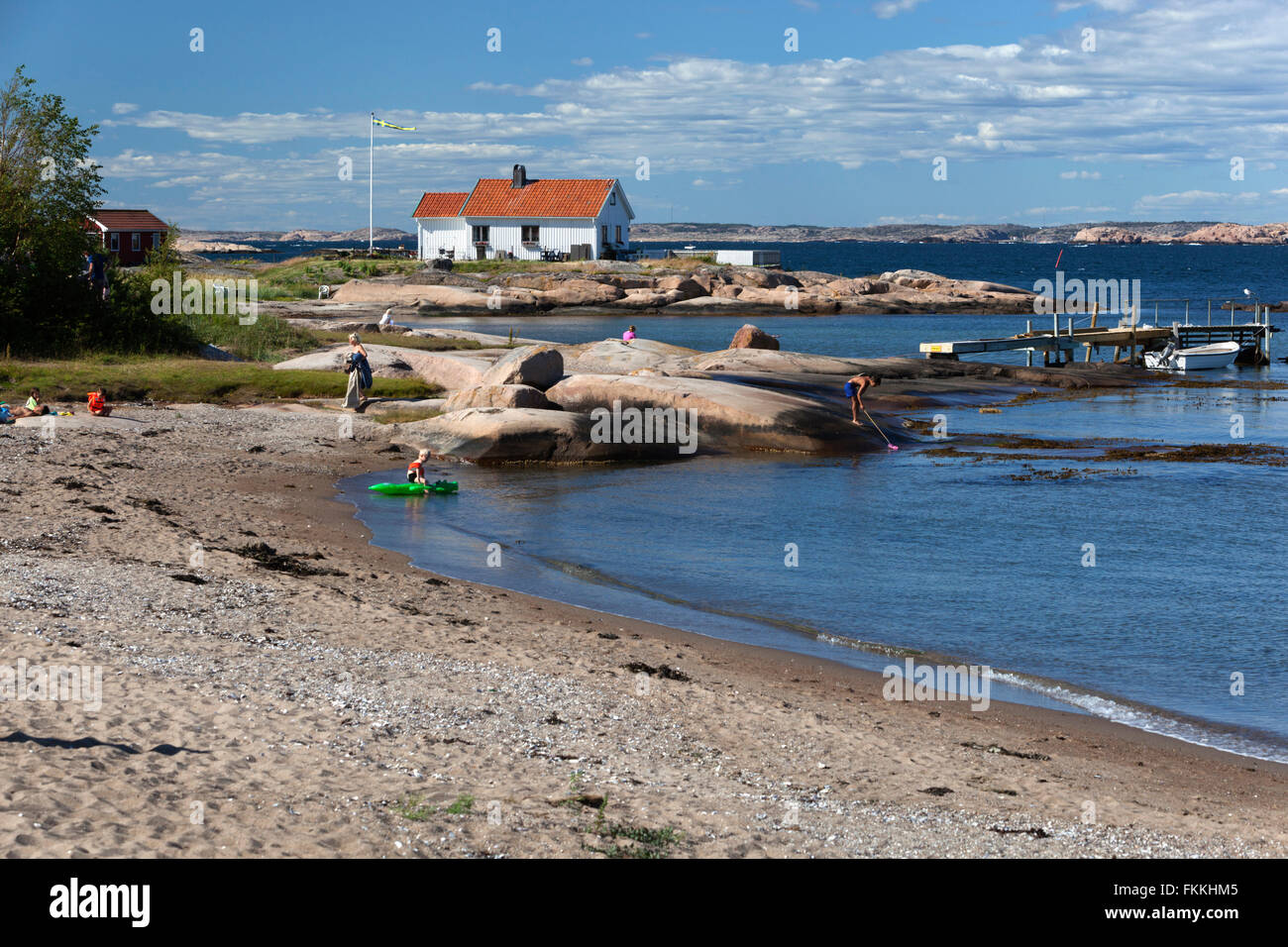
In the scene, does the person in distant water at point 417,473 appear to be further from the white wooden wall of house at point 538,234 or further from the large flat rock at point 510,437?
the white wooden wall of house at point 538,234

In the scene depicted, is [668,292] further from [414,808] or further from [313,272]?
[414,808]

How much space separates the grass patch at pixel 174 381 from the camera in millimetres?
25484

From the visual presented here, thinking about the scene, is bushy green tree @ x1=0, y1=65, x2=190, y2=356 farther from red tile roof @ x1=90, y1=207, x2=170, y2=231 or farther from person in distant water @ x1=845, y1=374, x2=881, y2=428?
red tile roof @ x1=90, y1=207, x2=170, y2=231

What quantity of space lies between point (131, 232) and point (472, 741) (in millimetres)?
72494

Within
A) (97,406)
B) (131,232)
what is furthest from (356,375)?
(131,232)

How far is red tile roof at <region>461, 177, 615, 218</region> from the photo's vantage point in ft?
283

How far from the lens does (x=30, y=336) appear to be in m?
27.7

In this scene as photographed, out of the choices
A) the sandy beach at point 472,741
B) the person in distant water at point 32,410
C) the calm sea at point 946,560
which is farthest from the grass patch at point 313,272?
the sandy beach at point 472,741

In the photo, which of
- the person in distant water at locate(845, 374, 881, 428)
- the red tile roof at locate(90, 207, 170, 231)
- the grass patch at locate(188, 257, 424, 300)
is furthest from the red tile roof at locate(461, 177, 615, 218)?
the person in distant water at locate(845, 374, 881, 428)

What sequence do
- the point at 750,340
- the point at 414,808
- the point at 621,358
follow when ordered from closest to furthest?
1. the point at 414,808
2. the point at 621,358
3. the point at 750,340

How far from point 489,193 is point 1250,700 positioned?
276ft

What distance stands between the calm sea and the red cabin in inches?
2219

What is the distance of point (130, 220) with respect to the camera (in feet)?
241
